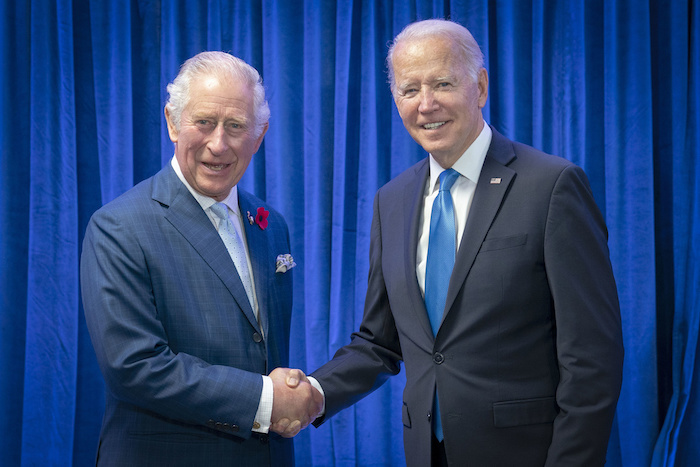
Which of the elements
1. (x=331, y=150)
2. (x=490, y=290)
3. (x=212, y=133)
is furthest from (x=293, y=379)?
(x=331, y=150)

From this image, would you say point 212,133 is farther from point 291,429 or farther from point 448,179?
point 291,429

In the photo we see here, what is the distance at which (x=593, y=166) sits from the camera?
3.41 m

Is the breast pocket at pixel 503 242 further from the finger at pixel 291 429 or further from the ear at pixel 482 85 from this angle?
the finger at pixel 291 429

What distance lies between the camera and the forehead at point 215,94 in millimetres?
1998

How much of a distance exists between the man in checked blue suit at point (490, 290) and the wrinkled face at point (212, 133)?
53cm

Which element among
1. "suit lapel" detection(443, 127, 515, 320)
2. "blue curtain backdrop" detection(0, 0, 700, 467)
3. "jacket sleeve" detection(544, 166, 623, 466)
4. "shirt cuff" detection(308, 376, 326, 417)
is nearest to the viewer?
"jacket sleeve" detection(544, 166, 623, 466)

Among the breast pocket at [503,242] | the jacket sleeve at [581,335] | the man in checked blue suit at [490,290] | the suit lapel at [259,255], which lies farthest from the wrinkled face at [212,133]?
the jacket sleeve at [581,335]

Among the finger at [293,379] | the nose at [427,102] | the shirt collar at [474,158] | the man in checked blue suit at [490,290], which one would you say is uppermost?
the nose at [427,102]

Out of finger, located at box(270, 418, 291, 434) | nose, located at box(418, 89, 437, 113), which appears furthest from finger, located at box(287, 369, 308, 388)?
nose, located at box(418, 89, 437, 113)

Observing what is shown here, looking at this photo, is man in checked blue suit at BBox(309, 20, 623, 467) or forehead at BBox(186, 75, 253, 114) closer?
man in checked blue suit at BBox(309, 20, 623, 467)

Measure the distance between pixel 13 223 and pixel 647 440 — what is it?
11.6 feet

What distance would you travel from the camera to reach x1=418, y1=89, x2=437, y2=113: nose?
6.17 feet

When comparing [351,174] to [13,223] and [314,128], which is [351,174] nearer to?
[314,128]

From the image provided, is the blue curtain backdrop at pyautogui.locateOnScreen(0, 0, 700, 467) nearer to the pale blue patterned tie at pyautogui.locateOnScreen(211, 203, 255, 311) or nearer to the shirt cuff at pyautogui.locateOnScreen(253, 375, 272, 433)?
the pale blue patterned tie at pyautogui.locateOnScreen(211, 203, 255, 311)
